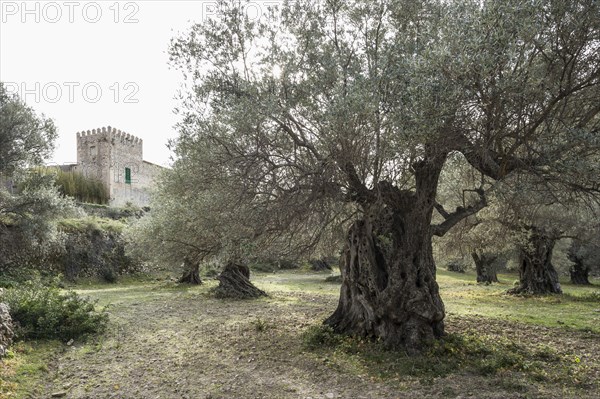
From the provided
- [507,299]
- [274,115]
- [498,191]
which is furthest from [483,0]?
[507,299]

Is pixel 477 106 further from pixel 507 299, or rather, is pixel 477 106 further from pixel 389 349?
pixel 507 299

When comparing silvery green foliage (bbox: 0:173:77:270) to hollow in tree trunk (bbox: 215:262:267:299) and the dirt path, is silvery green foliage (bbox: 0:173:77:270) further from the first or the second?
the dirt path

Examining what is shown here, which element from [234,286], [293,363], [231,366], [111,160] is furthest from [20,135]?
[293,363]

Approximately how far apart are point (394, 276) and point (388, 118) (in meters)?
3.69

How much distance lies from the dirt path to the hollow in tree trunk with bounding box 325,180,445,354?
1.45 metres

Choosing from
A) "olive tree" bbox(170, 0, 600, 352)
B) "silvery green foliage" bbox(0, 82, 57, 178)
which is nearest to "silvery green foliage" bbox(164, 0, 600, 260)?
"olive tree" bbox(170, 0, 600, 352)

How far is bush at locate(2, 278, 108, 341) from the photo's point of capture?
1022cm

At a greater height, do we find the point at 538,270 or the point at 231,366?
the point at 538,270

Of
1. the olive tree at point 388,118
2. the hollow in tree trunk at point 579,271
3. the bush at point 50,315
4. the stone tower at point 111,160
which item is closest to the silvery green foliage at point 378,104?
the olive tree at point 388,118

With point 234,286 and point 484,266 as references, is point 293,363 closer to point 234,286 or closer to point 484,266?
point 234,286

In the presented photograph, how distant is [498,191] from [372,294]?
3.60 m

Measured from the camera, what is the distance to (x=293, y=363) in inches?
345

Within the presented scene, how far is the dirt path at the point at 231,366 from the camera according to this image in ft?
23.6

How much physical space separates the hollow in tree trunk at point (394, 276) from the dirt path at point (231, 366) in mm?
1447
